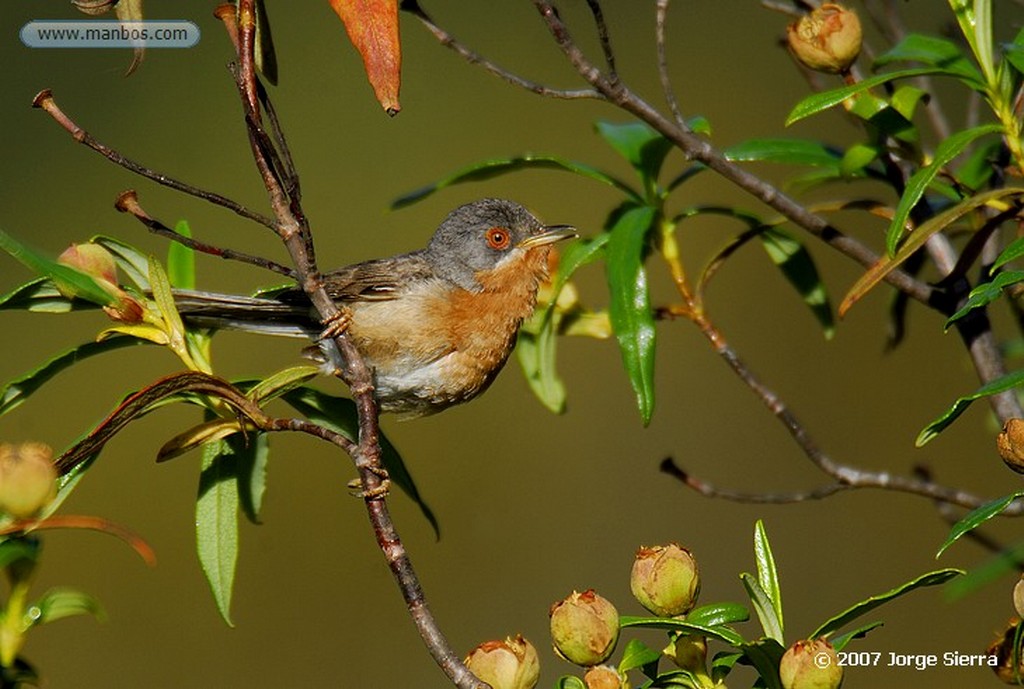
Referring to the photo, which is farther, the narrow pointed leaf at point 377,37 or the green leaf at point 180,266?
the green leaf at point 180,266

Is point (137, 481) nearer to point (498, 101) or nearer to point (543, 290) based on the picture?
point (498, 101)

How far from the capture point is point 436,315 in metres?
3.92

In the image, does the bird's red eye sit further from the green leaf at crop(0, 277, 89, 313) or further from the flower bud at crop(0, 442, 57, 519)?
the flower bud at crop(0, 442, 57, 519)

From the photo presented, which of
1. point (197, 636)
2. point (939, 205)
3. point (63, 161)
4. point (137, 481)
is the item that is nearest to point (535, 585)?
point (197, 636)

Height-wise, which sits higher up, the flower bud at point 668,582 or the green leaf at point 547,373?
the green leaf at point 547,373

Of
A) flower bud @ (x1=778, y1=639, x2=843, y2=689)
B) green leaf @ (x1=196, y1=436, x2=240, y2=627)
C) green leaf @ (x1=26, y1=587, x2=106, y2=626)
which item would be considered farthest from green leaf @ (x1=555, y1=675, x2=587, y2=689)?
green leaf @ (x1=196, y1=436, x2=240, y2=627)

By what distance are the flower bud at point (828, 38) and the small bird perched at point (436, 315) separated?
1379mm

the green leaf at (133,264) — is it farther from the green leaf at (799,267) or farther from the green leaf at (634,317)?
the green leaf at (799,267)

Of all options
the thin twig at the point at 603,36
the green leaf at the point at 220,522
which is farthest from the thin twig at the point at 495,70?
the green leaf at the point at 220,522

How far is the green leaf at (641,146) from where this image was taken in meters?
3.16

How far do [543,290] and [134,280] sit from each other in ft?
5.34

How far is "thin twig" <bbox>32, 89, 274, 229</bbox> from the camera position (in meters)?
1.92

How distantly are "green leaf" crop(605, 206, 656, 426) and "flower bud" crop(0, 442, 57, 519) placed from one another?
1455mm

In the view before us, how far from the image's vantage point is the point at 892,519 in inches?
303
